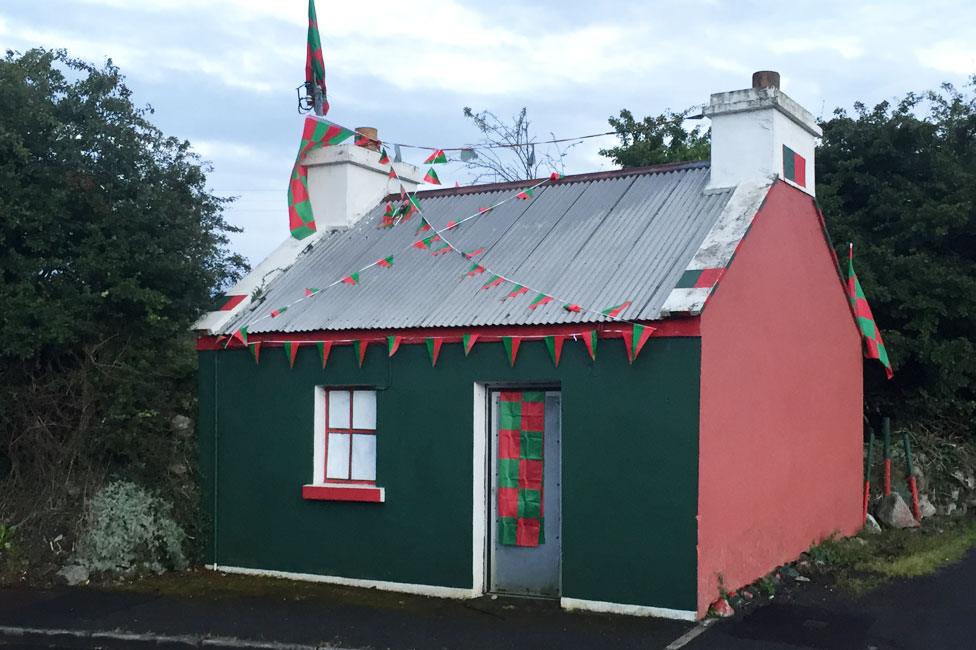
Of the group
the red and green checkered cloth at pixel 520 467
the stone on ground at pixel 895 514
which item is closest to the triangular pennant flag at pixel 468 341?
the red and green checkered cloth at pixel 520 467

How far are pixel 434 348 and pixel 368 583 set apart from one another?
8.38 feet

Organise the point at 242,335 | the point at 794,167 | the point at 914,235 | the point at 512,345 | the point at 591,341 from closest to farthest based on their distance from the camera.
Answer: the point at 591,341
the point at 512,345
the point at 242,335
the point at 794,167
the point at 914,235

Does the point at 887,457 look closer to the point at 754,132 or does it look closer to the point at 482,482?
the point at 754,132

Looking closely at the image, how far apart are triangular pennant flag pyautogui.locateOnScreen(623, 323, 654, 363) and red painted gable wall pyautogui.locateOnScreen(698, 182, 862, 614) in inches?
20.4

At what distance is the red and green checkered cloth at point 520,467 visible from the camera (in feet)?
32.5

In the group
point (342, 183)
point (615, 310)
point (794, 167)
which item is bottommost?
point (615, 310)

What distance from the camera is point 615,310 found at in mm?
9391

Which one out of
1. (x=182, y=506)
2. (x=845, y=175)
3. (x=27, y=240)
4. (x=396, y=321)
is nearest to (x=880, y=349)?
(x=845, y=175)

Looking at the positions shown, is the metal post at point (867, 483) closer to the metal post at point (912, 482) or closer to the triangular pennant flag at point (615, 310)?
the metal post at point (912, 482)

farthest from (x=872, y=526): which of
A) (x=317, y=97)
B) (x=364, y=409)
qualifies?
(x=317, y=97)

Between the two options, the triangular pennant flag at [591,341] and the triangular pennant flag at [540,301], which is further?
the triangular pennant flag at [540,301]

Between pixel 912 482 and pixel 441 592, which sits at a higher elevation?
→ pixel 912 482

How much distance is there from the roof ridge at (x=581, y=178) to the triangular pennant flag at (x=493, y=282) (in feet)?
7.62

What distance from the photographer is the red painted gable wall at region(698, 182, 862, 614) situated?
9297 mm
